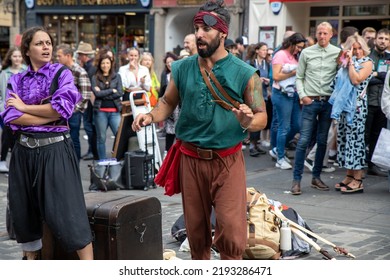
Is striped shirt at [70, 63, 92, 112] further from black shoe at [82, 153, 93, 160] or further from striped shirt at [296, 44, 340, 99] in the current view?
striped shirt at [296, 44, 340, 99]

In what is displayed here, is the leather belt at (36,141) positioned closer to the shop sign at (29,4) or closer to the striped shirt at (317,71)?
the striped shirt at (317,71)

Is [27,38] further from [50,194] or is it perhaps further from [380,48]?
[380,48]

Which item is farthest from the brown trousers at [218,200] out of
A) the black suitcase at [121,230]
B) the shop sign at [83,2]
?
the shop sign at [83,2]

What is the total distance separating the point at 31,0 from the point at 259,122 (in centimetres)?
2270

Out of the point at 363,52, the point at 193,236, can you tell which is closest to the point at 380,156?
the point at 363,52

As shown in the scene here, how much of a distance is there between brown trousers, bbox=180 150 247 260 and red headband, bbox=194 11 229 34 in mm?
831

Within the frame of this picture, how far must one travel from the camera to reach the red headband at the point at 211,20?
4.69 metres

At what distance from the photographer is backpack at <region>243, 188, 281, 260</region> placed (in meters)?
5.91

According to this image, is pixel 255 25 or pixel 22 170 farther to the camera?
pixel 255 25

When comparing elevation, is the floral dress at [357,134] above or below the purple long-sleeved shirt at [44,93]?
below
